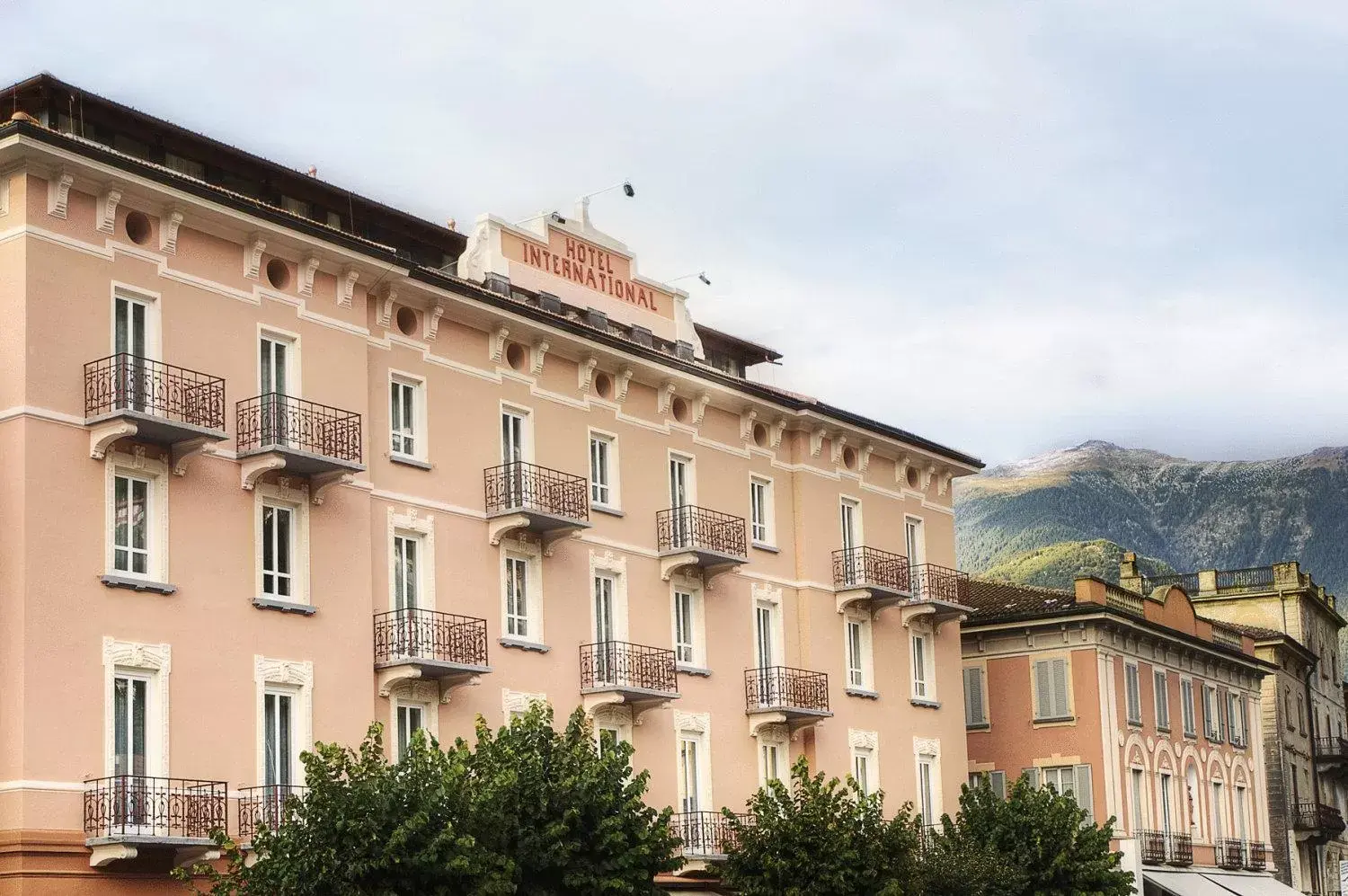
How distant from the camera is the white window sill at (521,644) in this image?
4141 centimetres

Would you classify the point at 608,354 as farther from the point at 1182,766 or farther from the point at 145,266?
the point at 1182,766

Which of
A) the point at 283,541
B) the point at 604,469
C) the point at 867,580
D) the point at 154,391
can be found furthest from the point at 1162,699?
the point at 154,391

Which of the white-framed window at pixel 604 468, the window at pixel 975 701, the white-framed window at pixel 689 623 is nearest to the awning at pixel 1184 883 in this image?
the window at pixel 975 701

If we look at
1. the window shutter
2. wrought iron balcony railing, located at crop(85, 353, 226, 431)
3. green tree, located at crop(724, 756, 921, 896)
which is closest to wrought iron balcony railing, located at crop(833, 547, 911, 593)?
green tree, located at crop(724, 756, 921, 896)

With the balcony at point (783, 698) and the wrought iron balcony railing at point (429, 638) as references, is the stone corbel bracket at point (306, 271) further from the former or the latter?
the balcony at point (783, 698)

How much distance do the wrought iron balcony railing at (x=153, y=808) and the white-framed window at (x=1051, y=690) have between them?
33.6 meters

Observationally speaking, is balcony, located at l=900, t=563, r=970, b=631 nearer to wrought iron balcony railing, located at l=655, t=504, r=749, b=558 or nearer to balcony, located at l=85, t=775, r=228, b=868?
wrought iron balcony railing, located at l=655, t=504, r=749, b=558

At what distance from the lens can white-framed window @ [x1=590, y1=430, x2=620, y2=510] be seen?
45.3 meters

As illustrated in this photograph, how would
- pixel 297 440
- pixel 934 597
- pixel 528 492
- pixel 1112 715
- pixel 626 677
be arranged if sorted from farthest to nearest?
1. pixel 1112 715
2. pixel 934 597
3. pixel 626 677
4. pixel 528 492
5. pixel 297 440

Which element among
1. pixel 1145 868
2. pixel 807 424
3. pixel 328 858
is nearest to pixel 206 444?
pixel 328 858

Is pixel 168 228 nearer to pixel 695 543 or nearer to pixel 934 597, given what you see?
pixel 695 543

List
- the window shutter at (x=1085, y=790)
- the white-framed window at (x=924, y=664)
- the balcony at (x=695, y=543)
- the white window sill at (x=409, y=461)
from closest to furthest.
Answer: the white window sill at (x=409, y=461), the balcony at (x=695, y=543), the white-framed window at (x=924, y=664), the window shutter at (x=1085, y=790)

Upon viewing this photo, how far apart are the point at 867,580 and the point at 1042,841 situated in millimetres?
8010

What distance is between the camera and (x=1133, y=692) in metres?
64.2
